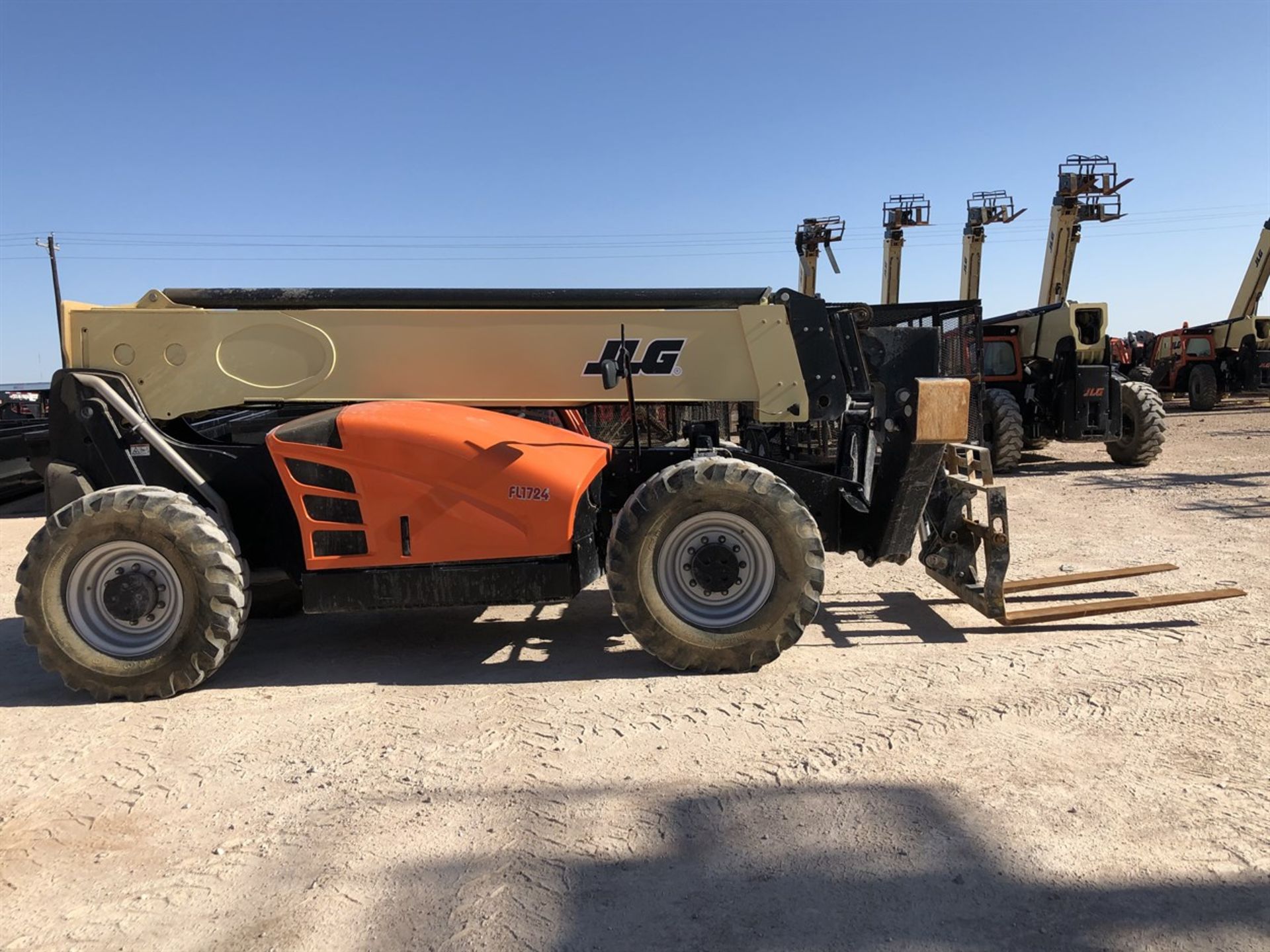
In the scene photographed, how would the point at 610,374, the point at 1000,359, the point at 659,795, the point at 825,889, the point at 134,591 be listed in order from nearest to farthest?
the point at 825,889 → the point at 659,795 → the point at 134,591 → the point at 610,374 → the point at 1000,359

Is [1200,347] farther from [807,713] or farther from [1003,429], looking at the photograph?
[807,713]

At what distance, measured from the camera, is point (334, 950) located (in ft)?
8.41

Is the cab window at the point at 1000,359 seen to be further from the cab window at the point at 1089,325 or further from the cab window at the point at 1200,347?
the cab window at the point at 1200,347

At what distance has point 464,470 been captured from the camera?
4695mm

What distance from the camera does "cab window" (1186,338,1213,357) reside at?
25000 millimetres

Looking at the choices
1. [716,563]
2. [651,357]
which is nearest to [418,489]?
[651,357]

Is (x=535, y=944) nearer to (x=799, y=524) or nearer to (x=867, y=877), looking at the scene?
(x=867, y=877)

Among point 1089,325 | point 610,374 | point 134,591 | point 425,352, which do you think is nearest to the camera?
point 134,591

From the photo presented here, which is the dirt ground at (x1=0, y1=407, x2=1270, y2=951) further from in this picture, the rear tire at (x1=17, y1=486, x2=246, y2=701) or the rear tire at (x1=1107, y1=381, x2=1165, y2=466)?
the rear tire at (x1=1107, y1=381, x2=1165, y2=466)

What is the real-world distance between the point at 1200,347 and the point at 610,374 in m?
26.2

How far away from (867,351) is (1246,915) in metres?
3.59

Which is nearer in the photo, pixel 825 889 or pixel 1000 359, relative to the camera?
pixel 825 889

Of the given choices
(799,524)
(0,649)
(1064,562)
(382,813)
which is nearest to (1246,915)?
(799,524)

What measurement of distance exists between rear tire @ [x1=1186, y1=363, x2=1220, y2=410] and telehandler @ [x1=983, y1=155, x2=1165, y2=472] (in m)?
12.9
